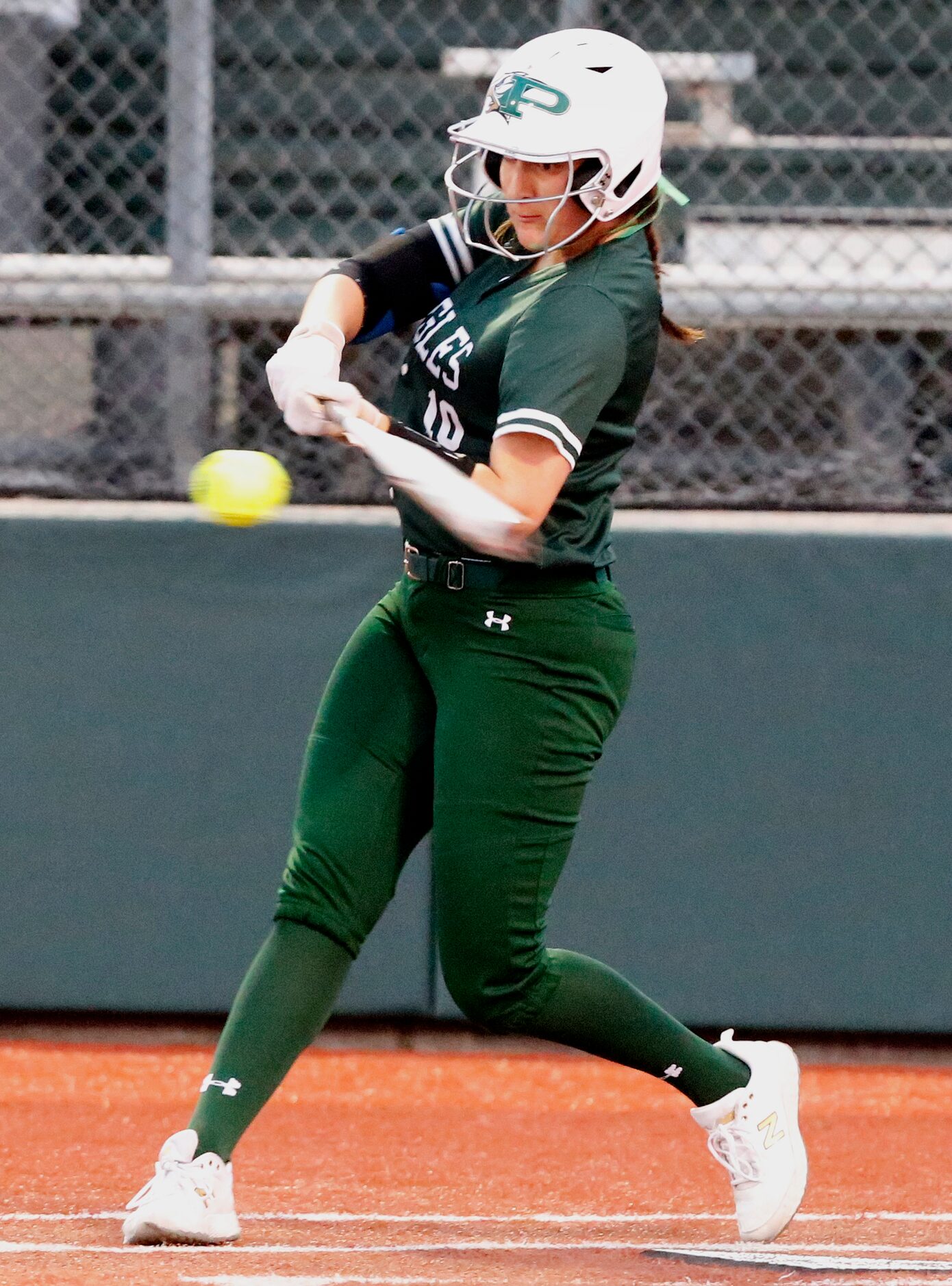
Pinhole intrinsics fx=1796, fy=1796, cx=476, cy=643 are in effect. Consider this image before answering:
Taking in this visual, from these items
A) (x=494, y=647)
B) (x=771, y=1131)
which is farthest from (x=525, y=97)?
(x=771, y=1131)

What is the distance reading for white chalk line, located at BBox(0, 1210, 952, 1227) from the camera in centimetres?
315

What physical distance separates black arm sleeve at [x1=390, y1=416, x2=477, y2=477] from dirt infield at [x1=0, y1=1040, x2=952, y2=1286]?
1210 mm

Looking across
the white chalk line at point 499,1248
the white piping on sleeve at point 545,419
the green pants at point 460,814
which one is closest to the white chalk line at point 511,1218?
the white chalk line at point 499,1248

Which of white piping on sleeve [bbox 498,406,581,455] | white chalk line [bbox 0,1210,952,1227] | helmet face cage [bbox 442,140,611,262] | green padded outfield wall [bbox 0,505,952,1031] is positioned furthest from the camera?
green padded outfield wall [bbox 0,505,952,1031]

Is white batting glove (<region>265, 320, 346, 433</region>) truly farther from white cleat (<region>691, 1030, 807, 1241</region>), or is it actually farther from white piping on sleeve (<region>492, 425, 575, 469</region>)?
white cleat (<region>691, 1030, 807, 1241</region>)

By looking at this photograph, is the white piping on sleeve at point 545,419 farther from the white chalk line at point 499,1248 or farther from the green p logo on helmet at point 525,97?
the white chalk line at point 499,1248

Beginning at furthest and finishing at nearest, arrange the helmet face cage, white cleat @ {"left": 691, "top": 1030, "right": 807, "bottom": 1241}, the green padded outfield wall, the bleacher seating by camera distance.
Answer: the bleacher seating, the green padded outfield wall, white cleat @ {"left": 691, "top": 1030, "right": 807, "bottom": 1241}, the helmet face cage

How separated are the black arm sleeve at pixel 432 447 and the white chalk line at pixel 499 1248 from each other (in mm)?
1278

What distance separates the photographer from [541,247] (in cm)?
273

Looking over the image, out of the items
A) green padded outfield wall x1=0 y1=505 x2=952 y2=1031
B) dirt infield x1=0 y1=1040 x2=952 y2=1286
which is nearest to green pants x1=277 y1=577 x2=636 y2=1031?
dirt infield x1=0 y1=1040 x2=952 y2=1286

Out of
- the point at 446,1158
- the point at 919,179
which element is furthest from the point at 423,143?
the point at 446,1158

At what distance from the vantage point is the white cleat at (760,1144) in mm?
3031

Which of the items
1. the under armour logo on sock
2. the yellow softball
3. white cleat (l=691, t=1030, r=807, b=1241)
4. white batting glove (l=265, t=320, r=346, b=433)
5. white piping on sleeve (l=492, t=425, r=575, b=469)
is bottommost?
white cleat (l=691, t=1030, r=807, b=1241)

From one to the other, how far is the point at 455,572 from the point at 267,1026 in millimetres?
784
